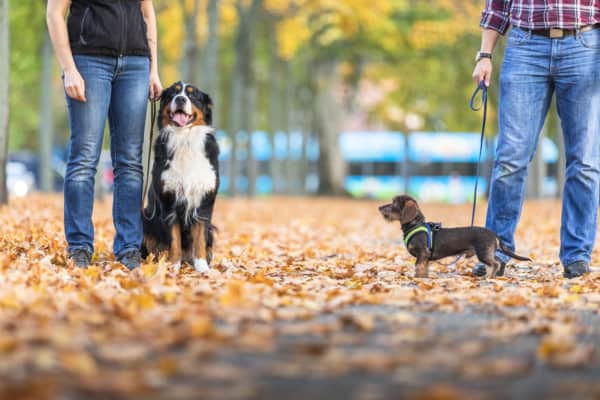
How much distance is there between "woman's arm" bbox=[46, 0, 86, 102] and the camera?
662 cm

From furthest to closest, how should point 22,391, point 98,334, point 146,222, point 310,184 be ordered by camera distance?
point 310,184 → point 146,222 → point 98,334 → point 22,391

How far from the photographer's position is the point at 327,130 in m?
32.7

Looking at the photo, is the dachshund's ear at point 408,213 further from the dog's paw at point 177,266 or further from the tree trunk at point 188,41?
the tree trunk at point 188,41

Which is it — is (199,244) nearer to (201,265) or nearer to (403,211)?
(201,265)

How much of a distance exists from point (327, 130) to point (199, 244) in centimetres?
2557

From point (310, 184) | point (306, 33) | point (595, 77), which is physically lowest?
point (310, 184)

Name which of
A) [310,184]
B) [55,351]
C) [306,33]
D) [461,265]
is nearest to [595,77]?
[461,265]

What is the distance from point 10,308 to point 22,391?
167 cm

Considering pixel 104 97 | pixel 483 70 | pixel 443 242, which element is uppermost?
pixel 483 70

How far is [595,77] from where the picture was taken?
22.8 ft

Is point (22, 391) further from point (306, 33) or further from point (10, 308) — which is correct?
point (306, 33)

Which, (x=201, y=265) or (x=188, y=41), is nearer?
(x=201, y=265)

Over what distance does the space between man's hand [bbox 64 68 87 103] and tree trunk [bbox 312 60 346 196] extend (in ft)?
83.2

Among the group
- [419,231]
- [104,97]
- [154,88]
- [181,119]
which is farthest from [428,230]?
[104,97]
